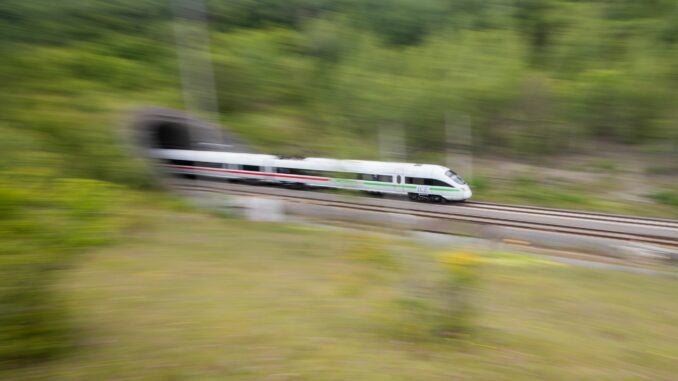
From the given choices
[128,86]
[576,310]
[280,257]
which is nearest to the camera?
[576,310]

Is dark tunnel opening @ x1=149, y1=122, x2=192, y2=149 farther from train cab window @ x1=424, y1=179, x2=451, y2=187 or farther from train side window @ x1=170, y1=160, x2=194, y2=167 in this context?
train cab window @ x1=424, y1=179, x2=451, y2=187

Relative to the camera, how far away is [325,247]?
9500 mm

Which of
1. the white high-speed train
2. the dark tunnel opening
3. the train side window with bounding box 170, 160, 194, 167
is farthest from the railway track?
the dark tunnel opening

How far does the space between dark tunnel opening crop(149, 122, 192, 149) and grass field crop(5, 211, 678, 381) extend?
1018 centimetres

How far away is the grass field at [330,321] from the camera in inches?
151

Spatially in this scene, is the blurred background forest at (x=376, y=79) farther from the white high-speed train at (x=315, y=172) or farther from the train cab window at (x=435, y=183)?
the train cab window at (x=435, y=183)

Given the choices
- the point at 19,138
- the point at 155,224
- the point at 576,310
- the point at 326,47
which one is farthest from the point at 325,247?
the point at 326,47

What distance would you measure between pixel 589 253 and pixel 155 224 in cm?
1009

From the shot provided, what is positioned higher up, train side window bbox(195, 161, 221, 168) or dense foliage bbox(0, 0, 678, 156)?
dense foliage bbox(0, 0, 678, 156)

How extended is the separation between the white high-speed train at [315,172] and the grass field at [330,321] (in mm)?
4719

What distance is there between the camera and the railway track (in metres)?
12.1

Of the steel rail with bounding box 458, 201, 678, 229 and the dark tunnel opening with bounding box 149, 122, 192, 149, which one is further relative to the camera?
the dark tunnel opening with bounding box 149, 122, 192, 149

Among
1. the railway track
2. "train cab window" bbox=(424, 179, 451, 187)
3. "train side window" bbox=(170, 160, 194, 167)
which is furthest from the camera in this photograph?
"train side window" bbox=(170, 160, 194, 167)

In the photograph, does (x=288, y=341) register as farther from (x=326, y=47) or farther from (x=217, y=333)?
(x=326, y=47)
